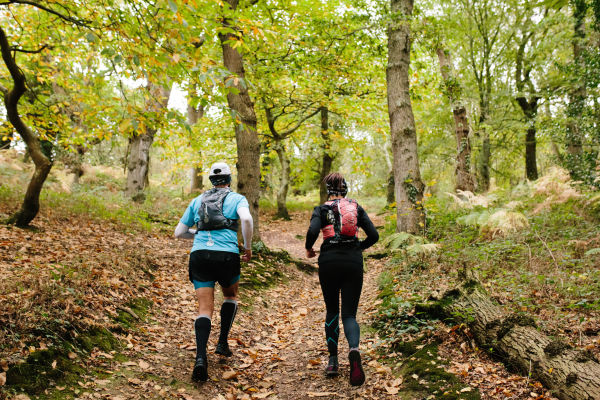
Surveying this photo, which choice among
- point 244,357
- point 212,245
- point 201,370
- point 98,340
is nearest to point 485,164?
point 244,357

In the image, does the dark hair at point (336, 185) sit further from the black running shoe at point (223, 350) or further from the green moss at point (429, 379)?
the black running shoe at point (223, 350)

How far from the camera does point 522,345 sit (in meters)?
3.64

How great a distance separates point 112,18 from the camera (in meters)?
4.77

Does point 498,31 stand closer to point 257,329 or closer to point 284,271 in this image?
point 284,271

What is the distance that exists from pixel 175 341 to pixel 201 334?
3.82ft

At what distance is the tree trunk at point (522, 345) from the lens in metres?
3.05

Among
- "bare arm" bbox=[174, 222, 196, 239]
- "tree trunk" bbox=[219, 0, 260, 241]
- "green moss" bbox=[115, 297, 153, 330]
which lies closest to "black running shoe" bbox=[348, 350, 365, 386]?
"bare arm" bbox=[174, 222, 196, 239]

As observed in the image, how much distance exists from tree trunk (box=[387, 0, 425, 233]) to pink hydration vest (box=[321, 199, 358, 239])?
5.30 meters

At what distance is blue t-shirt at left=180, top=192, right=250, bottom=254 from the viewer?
428cm

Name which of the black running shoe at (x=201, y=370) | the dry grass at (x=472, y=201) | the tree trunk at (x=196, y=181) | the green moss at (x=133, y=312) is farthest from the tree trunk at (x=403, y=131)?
the tree trunk at (x=196, y=181)

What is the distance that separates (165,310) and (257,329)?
157 cm

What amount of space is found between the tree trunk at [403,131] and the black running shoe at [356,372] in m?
5.86

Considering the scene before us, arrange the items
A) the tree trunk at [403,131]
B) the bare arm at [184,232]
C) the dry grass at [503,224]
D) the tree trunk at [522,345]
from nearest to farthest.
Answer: the tree trunk at [522,345] → the bare arm at [184,232] → the dry grass at [503,224] → the tree trunk at [403,131]

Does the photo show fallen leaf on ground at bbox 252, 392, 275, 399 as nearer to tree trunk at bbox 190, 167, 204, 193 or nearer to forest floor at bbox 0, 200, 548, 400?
forest floor at bbox 0, 200, 548, 400
